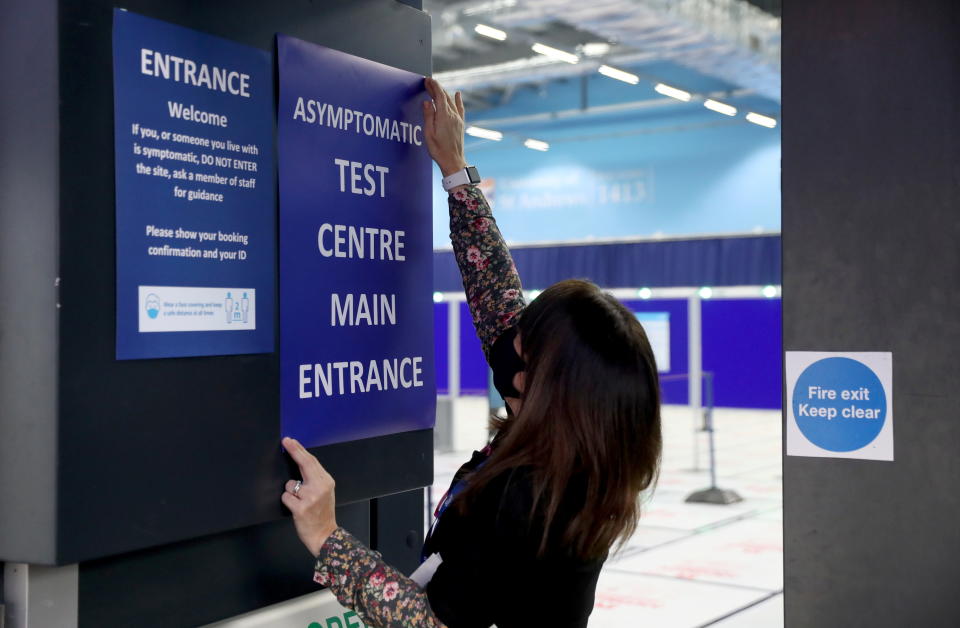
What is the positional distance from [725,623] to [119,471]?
165 inches

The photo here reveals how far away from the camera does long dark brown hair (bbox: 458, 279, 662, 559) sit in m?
1.53

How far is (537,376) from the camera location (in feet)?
5.12

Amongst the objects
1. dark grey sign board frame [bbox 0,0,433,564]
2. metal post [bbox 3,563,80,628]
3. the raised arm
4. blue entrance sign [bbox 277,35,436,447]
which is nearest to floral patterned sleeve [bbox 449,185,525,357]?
the raised arm

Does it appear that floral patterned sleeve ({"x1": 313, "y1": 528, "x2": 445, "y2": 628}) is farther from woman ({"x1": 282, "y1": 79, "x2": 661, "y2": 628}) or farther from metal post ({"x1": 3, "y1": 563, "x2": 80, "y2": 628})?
metal post ({"x1": 3, "y1": 563, "x2": 80, "y2": 628})

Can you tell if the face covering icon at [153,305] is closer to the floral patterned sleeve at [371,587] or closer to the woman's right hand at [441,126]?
the floral patterned sleeve at [371,587]

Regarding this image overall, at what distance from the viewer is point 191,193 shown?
141cm

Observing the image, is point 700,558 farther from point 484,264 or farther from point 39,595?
point 39,595

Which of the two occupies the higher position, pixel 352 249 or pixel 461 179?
pixel 461 179

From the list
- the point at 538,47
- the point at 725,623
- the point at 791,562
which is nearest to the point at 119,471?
the point at 791,562

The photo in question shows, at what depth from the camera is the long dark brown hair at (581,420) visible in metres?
1.53

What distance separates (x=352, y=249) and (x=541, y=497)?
0.51 meters

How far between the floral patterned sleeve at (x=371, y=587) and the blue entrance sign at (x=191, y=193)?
Answer: 0.32 metres

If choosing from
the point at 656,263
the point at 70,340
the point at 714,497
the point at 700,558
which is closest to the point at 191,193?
the point at 70,340

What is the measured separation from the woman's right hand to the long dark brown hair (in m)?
0.43
